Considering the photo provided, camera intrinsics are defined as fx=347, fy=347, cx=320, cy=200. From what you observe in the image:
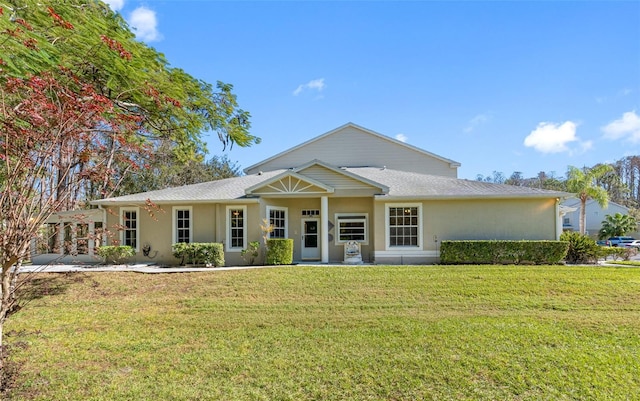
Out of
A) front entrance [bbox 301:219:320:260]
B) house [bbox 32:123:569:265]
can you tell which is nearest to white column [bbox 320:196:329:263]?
house [bbox 32:123:569:265]

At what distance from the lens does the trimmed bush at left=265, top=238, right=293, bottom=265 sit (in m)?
14.3

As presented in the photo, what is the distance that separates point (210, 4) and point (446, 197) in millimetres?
11379

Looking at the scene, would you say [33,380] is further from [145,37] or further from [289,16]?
[289,16]

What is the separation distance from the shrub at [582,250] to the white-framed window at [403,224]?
→ 623 cm

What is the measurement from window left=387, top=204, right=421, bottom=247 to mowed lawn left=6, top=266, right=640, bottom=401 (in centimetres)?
343

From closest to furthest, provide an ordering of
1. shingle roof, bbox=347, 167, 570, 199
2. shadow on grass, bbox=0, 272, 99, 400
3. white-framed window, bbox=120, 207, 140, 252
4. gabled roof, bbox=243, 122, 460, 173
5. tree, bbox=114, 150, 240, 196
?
shadow on grass, bbox=0, 272, 99, 400
shingle roof, bbox=347, 167, 570, 199
white-framed window, bbox=120, 207, 140, 252
gabled roof, bbox=243, 122, 460, 173
tree, bbox=114, 150, 240, 196

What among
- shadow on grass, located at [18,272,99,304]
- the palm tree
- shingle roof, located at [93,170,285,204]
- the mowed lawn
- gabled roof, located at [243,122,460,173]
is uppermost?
gabled roof, located at [243,122,460,173]

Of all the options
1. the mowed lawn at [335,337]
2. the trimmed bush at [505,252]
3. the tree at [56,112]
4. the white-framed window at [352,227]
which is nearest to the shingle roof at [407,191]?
the white-framed window at [352,227]

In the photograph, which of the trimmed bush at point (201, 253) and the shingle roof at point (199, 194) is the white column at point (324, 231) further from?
the trimmed bush at point (201, 253)

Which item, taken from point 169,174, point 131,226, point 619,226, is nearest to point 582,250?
point 131,226

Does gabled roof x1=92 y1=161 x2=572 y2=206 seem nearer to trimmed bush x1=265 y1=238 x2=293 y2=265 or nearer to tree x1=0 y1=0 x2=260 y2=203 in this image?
trimmed bush x1=265 y1=238 x2=293 y2=265

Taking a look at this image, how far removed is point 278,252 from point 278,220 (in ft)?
7.31

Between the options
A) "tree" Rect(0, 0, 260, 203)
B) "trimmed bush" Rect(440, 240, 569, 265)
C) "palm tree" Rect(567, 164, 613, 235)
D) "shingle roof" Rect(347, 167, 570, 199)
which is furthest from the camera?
"palm tree" Rect(567, 164, 613, 235)

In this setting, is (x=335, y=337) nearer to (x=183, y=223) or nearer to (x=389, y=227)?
(x=389, y=227)
